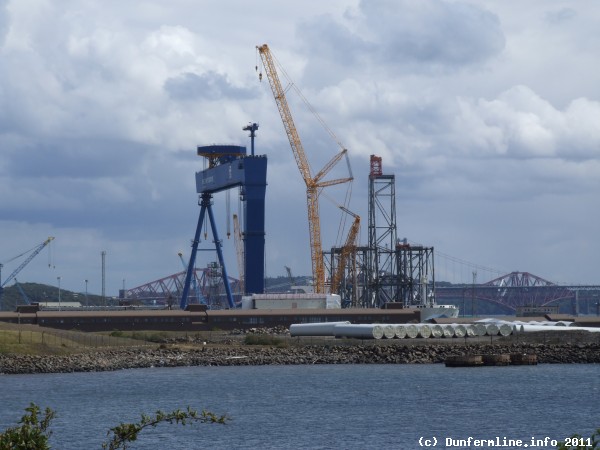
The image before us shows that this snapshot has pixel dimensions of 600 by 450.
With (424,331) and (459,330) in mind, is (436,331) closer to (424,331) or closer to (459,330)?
(424,331)

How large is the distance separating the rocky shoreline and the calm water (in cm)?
297

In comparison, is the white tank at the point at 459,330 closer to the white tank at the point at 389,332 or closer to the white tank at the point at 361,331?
the white tank at the point at 389,332

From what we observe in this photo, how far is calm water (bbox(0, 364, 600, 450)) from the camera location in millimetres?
47844

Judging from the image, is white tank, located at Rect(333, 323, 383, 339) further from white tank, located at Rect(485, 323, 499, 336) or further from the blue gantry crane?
the blue gantry crane

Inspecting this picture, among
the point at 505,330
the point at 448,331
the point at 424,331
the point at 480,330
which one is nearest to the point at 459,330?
the point at 448,331

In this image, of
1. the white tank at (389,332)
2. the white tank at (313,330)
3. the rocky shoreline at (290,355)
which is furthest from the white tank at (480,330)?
the white tank at (313,330)

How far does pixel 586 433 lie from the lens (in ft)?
158

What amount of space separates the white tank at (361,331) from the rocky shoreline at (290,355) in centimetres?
650

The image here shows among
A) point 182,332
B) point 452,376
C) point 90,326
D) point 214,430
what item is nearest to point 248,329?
point 182,332

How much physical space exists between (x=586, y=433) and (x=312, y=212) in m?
109

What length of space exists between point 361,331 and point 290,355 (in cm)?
1413

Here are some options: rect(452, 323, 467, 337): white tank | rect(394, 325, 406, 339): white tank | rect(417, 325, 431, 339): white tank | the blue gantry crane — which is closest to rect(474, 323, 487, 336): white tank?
rect(452, 323, 467, 337): white tank

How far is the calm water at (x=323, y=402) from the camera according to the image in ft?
157

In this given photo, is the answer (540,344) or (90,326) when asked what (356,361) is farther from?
(90,326)
